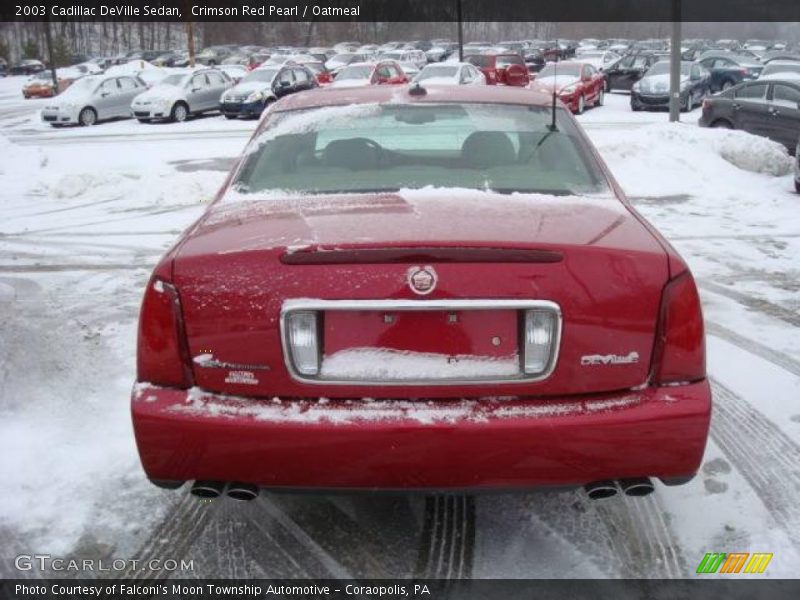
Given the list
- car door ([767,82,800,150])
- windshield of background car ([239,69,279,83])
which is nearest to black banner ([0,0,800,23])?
windshield of background car ([239,69,279,83])

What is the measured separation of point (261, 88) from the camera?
25.1m

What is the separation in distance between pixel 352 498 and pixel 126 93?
2615 cm

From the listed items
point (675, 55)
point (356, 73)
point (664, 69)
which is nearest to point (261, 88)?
point (356, 73)

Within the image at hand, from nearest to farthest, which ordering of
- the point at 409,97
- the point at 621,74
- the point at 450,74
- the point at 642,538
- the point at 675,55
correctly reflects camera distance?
the point at 642,538 < the point at 409,97 < the point at 675,55 < the point at 450,74 < the point at 621,74

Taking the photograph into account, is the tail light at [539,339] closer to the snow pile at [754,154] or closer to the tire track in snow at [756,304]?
the tire track in snow at [756,304]

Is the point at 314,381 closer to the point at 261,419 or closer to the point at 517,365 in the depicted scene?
the point at 261,419

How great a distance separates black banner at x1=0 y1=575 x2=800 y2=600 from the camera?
2.82 m

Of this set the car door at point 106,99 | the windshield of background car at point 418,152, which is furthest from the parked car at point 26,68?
the windshield of background car at point 418,152

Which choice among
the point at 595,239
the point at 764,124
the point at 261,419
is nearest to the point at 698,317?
the point at 595,239

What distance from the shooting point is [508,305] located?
99.0 inches

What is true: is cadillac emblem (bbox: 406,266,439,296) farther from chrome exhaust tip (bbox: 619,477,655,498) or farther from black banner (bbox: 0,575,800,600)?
black banner (bbox: 0,575,800,600)

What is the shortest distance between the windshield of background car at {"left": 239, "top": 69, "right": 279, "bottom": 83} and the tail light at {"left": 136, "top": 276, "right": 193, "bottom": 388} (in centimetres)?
2443

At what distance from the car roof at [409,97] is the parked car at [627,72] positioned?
93.6 feet

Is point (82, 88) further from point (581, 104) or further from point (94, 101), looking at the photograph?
point (581, 104)
